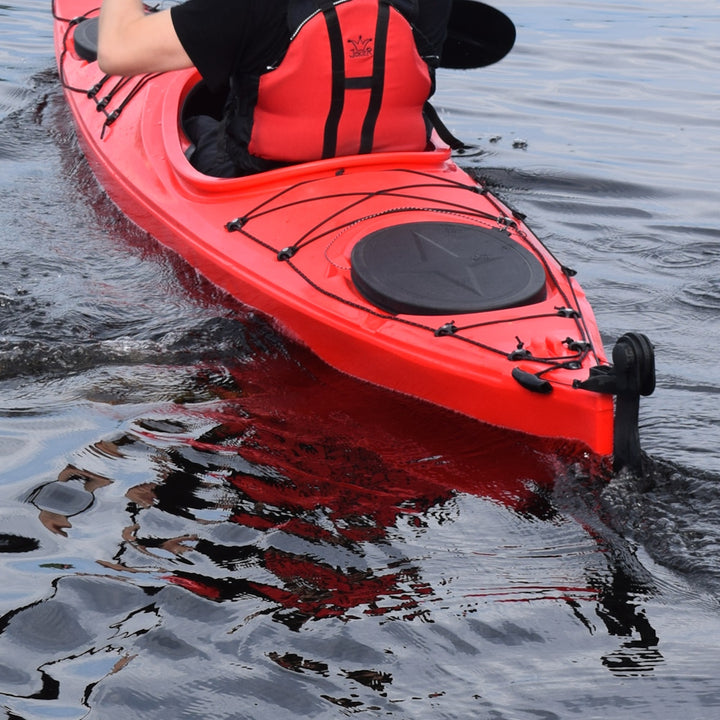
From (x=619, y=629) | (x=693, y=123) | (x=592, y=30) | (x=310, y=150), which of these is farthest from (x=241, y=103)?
(x=592, y=30)

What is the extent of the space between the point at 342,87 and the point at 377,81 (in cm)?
12

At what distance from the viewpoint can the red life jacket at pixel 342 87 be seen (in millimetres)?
3645

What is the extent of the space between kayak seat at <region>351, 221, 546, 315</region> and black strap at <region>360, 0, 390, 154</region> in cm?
48

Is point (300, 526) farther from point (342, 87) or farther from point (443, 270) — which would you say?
point (342, 87)

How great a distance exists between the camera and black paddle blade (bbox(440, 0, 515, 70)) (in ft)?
15.0

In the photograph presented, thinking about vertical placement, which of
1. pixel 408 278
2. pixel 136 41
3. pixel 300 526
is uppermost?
pixel 136 41

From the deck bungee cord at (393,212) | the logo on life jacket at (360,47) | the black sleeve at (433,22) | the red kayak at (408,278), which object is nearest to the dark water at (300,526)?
the red kayak at (408,278)

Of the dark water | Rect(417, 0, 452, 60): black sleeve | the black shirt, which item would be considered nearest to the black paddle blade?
Rect(417, 0, 452, 60): black sleeve

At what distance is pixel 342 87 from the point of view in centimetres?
373

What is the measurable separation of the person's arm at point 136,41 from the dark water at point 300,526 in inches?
28.1

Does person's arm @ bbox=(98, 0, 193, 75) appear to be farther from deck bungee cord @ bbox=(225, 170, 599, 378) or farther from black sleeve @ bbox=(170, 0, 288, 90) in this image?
deck bungee cord @ bbox=(225, 170, 599, 378)

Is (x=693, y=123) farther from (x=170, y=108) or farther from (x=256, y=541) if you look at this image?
(x=256, y=541)

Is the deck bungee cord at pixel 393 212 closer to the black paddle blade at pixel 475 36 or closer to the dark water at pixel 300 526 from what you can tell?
the dark water at pixel 300 526

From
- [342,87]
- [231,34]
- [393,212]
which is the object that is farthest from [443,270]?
[231,34]
